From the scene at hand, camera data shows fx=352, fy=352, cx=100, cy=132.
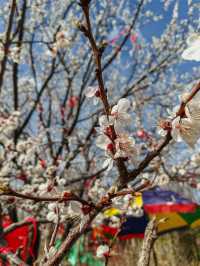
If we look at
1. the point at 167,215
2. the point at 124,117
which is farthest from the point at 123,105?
the point at 167,215

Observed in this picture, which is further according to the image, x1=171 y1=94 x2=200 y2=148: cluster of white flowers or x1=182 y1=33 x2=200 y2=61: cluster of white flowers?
x1=171 y1=94 x2=200 y2=148: cluster of white flowers

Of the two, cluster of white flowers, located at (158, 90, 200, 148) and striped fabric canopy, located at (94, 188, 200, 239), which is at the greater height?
cluster of white flowers, located at (158, 90, 200, 148)

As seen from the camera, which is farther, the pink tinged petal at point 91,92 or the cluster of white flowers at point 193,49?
the pink tinged petal at point 91,92

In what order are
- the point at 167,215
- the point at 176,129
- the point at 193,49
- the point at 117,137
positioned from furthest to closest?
1. the point at 167,215
2. the point at 117,137
3. the point at 176,129
4. the point at 193,49

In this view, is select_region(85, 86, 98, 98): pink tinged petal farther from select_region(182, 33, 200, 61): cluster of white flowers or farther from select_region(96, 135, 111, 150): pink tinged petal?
select_region(182, 33, 200, 61): cluster of white flowers

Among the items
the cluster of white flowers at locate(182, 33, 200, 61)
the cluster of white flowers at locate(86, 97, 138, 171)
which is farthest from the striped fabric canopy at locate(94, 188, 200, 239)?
the cluster of white flowers at locate(182, 33, 200, 61)

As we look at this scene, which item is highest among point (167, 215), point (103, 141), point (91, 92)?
point (91, 92)

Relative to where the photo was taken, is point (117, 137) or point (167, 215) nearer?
point (117, 137)

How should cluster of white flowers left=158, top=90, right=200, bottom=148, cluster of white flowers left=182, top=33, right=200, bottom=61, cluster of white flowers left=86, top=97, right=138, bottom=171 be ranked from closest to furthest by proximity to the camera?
cluster of white flowers left=182, top=33, right=200, bottom=61 → cluster of white flowers left=158, top=90, right=200, bottom=148 → cluster of white flowers left=86, top=97, right=138, bottom=171

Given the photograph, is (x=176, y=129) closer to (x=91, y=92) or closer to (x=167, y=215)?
(x=91, y=92)

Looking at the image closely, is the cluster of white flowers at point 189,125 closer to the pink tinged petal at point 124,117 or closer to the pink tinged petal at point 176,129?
the pink tinged petal at point 176,129

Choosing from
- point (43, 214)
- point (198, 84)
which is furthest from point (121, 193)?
point (43, 214)

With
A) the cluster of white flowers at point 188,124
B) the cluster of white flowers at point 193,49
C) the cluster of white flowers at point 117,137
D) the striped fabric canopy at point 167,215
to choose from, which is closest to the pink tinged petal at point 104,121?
the cluster of white flowers at point 117,137

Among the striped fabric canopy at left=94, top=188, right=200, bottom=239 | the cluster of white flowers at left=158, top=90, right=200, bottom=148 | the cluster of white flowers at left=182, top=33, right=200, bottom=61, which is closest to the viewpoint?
the cluster of white flowers at left=182, top=33, right=200, bottom=61
